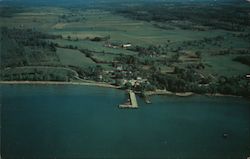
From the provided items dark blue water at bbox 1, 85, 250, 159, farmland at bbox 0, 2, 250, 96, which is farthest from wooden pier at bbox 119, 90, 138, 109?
farmland at bbox 0, 2, 250, 96

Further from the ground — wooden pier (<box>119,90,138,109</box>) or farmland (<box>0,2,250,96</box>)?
farmland (<box>0,2,250,96</box>)

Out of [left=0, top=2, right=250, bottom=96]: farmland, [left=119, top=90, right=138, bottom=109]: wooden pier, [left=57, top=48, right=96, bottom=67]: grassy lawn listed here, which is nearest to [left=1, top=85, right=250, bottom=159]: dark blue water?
[left=119, top=90, right=138, bottom=109]: wooden pier

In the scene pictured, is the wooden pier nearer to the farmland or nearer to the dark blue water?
the dark blue water

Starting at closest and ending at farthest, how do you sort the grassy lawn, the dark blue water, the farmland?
the dark blue water, the farmland, the grassy lawn

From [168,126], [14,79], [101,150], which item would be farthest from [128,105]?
[14,79]

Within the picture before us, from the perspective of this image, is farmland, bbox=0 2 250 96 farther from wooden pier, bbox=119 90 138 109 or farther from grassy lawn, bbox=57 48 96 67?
wooden pier, bbox=119 90 138 109

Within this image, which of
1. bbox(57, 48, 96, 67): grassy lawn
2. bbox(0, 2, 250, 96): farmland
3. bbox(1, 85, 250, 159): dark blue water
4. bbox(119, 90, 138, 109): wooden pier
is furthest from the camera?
bbox(57, 48, 96, 67): grassy lawn

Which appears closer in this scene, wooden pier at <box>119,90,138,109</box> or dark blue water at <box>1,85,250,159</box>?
dark blue water at <box>1,85,250,159</box>

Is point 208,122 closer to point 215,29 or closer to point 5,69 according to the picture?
point 215,29

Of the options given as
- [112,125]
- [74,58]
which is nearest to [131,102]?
[112,125]

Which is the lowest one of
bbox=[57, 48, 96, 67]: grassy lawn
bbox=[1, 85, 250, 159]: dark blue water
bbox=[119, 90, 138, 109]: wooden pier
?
bbox=[1, 85, 250, 159]: dark blue water
